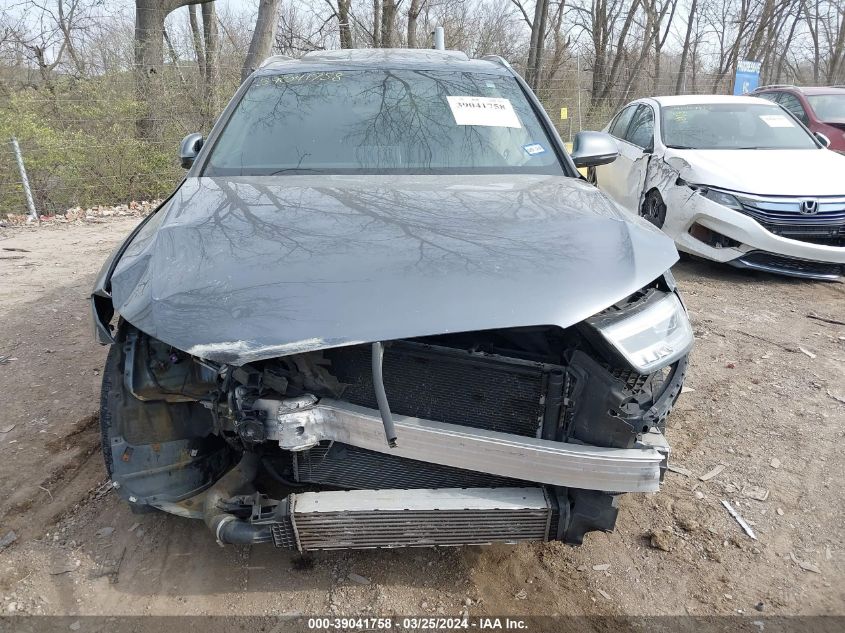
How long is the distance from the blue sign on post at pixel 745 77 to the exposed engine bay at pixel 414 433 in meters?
17.3

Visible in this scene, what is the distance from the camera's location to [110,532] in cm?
A: 241

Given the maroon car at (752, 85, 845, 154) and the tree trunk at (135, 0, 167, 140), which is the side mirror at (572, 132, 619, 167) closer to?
the maroon car at (752, 85, 845, 154)

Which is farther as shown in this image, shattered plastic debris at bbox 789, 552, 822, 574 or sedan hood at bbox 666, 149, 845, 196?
sedan hood at bbox 666, 149, 845, 196

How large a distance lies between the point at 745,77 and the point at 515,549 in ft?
59.1

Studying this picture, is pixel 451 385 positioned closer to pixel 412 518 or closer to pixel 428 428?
pixel 428 428

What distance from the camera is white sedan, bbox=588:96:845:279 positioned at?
516 cm

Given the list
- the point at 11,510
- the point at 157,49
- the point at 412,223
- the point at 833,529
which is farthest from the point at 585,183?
the point at 157,49

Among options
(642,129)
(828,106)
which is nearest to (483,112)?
(642,129)

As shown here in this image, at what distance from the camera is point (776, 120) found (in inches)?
255

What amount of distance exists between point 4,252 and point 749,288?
7.73m

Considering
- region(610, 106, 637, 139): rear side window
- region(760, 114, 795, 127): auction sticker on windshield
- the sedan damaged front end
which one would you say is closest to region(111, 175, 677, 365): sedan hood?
the sedan damaged front end

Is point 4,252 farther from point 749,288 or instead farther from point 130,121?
point 749,288

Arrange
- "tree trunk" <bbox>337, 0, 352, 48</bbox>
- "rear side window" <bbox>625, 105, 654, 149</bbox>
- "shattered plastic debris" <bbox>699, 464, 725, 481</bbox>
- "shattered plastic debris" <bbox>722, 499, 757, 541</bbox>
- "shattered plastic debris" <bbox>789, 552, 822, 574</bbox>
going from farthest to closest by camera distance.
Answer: "tree trunk" <bbox>337, 0, 352, 48</bbox>
"rear side window" <bbox>625, 105, 654, 149</bbox>
"shattered plastic debris" <bbox>699, 464, 725, 481</bbox>
"shattered plastic debris" <bbox>722, 499, 757, 541</bbox>
"shattered plastic debris" <bbox>789, 552, 822, 574</bbox>

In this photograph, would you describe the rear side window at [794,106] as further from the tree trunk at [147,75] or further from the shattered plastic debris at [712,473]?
the tree trunk at [147,75]
